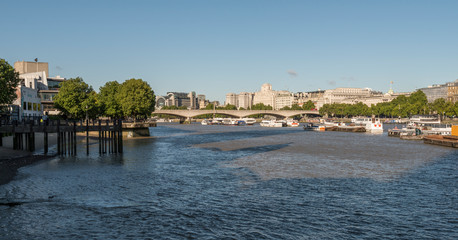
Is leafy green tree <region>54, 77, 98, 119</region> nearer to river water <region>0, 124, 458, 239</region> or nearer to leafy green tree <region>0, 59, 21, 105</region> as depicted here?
leafy green tree <region>0, 59, 21, 105</region>

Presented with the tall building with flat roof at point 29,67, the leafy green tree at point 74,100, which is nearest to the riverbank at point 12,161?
the leafy green tree at point 74,100

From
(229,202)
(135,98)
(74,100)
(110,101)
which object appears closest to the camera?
(229,202)

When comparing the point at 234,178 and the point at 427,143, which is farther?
the point at 427,143

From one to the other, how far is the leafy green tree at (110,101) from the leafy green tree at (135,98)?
1653 millimetres

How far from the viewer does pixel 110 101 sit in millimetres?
111750

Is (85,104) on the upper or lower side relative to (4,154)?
upper

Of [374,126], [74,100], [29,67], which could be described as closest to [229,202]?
[74,100]

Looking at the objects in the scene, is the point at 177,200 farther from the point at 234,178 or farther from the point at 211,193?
the point at 234,178

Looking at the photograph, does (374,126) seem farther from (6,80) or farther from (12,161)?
(12,161)

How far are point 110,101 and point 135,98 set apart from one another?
741 cm

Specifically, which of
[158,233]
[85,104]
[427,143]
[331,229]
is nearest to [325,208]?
[331,229]

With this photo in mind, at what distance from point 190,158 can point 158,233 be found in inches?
1228

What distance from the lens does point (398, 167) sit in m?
43.1

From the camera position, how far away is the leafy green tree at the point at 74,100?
9194 centimetres
